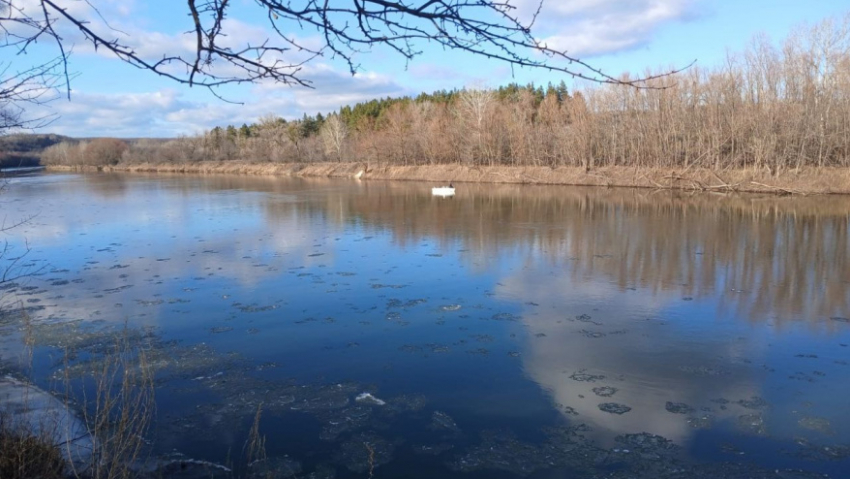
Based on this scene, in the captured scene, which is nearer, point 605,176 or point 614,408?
point 614,408

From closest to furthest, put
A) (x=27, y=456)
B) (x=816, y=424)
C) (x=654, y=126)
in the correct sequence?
(x=27, y=456) < (x=816, y=424) < (x=654, y=126)

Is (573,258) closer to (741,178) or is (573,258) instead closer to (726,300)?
(726,300)

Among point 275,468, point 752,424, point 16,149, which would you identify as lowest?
point 275,468

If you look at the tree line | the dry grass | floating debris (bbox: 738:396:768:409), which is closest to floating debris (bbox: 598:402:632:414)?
floating debris (bbox: 738:396:768:409)

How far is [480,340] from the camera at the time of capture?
761 cm

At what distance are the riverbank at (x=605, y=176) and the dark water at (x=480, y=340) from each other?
1214cm

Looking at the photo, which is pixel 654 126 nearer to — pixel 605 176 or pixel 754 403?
pixel 605 176

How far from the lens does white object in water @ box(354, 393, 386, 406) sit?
584cm

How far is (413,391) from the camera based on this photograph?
6.11m

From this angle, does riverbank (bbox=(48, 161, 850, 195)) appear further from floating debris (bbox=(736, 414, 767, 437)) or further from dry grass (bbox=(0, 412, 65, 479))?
dry grass (bbox=(0, 412, 65, 479))

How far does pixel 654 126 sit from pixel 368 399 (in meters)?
30.8

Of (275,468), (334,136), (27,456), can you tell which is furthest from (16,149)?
(334,136)

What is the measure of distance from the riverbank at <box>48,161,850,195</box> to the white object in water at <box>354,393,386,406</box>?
2630 cm

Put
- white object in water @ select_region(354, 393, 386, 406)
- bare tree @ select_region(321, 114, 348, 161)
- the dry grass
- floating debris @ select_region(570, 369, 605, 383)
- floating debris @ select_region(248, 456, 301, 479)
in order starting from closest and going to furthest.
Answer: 1. the dry grass
2. floating debris @ select_region(248, 456, 301, 479)
3. white object in water @ select_region(354, 393, 386, 406)
4. floating debris @ select_region(570, 369, 605, 383)
5. bare tree @ select_region(321, 114, 348, 161)
